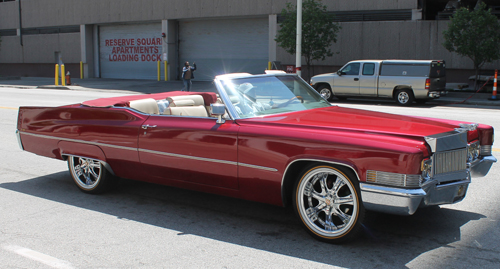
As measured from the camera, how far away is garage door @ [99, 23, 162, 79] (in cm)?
3534

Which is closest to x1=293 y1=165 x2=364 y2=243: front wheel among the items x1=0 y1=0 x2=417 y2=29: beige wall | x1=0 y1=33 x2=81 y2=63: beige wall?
x1=0 y1=0 x2=417 y2=29: beige wall

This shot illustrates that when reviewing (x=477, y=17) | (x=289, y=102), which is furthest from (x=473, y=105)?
(x=289, y=102)

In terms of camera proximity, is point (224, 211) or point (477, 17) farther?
point (477, 17)

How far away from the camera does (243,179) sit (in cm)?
459

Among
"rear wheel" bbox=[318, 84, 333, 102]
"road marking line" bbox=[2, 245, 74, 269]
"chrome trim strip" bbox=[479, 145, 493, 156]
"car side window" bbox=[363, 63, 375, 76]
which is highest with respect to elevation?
"car side window" bbox=[363, 63, 375, 76]

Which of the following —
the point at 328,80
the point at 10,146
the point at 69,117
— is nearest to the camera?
the point at 69,117

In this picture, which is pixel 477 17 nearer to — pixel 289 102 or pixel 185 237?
pixel 289 102

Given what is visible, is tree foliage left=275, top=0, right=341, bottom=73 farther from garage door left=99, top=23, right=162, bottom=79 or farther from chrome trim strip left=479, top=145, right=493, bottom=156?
chrome trim strip left=479, top=145, right=493, bottom=156

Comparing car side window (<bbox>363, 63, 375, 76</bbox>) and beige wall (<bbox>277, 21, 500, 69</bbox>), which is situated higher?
beige wall (<bbox>277, 21, 500, 69</bbox>)

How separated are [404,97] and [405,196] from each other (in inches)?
628

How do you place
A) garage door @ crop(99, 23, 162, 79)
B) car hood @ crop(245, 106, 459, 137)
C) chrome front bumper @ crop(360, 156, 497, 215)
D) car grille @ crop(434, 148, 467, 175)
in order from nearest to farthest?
1. chrome front bumper @ crop(360, 156, 497, 215)
2. car grille @ crop(434, 148, 467, 175)
3. car hood @ crop(245, 106, 459, 137)
4. garage door @ crop(99, 23, 162, 79)

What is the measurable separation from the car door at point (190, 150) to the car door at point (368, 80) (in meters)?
15.4

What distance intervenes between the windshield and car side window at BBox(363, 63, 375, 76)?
14.5 meters

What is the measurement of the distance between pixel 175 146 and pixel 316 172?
157 cm
